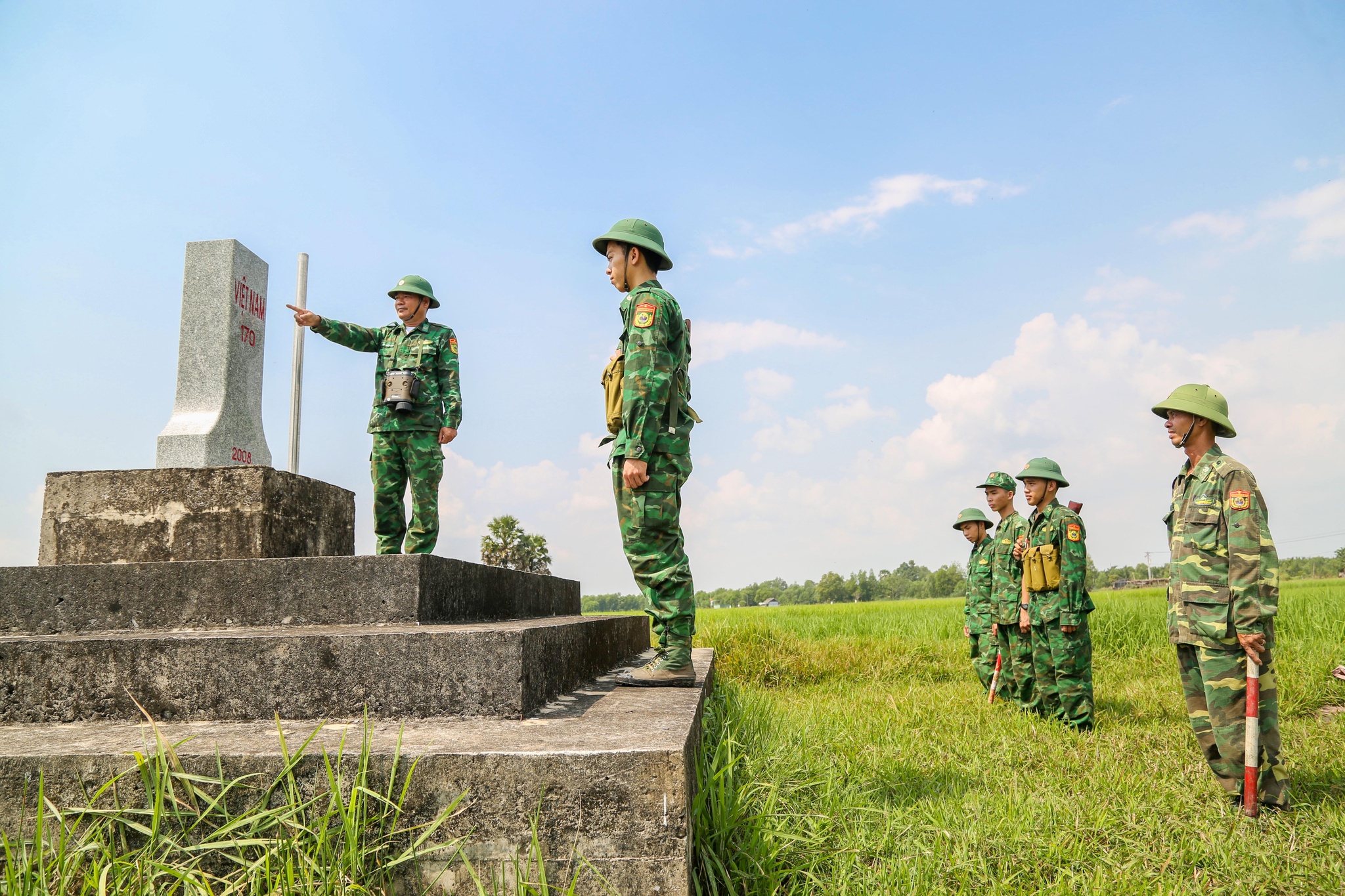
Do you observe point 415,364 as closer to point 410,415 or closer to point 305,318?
point 410,415

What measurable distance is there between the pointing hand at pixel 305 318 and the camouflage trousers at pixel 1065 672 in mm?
5549

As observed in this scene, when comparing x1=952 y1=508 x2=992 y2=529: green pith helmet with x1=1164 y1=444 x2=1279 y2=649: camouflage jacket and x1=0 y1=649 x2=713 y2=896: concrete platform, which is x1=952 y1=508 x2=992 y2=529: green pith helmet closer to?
x1=1164 y1=444 x2=1279 y2=649: camouflage jacket

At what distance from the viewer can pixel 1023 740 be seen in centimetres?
520

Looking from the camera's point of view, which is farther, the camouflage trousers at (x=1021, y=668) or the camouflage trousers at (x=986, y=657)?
the camouflage trousers at (x=986, y=657)

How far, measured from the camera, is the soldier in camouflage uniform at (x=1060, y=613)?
6156mm

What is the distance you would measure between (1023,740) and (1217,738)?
1.38 meters

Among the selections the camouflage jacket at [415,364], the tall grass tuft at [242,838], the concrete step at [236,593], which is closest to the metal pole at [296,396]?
the camouflage jacket at [415,364]

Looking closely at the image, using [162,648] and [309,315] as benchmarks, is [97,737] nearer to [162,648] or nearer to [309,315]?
[162,648]

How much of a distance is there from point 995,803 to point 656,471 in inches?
74.1

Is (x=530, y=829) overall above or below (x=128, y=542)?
below

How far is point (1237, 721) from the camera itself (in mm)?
3895

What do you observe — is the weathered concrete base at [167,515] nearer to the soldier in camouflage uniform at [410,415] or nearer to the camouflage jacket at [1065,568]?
the soldier in camouflage uniform at [410,415]

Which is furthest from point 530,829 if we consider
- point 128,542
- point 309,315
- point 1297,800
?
point 309,315

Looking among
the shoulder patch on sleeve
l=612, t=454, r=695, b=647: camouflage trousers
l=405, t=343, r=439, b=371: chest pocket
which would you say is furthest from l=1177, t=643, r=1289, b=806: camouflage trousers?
l=405, t=343, r=439, b=371: chest pocket
